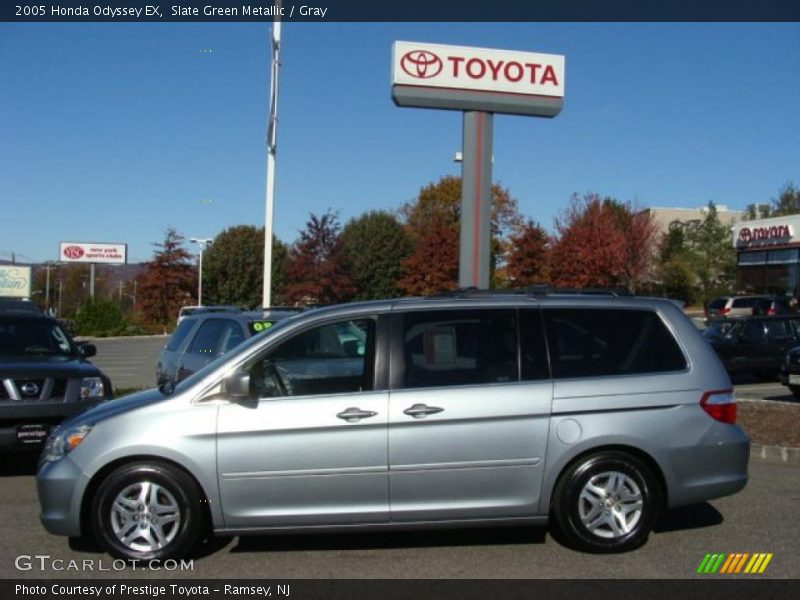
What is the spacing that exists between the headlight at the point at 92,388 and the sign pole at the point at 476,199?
759 cm

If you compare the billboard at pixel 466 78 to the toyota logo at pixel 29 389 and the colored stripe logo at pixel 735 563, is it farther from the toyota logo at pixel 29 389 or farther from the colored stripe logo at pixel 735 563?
the colored stripe logo at pixel 735 563

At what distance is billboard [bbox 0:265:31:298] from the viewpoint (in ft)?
161

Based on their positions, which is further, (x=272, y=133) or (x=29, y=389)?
(x=272, y=133)

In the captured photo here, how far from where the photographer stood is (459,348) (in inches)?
233

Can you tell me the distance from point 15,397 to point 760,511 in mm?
7075

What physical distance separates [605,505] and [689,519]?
135 cm

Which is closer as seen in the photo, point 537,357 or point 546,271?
point 537,357

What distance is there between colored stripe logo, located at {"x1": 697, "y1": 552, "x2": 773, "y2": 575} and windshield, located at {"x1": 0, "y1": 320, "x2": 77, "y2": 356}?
7492 millimetres

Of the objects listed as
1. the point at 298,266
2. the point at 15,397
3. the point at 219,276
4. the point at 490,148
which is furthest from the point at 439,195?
the point at 15,397

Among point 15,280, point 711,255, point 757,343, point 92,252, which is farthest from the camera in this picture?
point 92,252

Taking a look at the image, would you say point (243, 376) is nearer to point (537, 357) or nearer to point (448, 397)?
point (448, 397)

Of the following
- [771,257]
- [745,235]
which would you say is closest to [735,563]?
[771,257]

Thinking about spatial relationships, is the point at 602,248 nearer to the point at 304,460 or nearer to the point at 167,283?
the point at 167,283

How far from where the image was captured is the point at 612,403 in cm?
581
